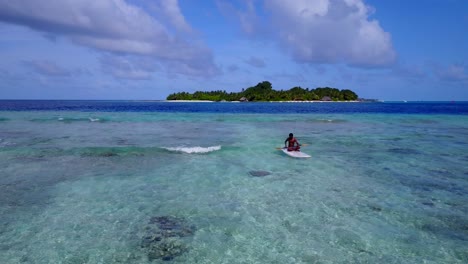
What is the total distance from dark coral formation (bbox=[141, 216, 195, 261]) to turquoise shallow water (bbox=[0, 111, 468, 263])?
6 centimetres

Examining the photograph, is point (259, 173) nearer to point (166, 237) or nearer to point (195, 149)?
point (195, 149)

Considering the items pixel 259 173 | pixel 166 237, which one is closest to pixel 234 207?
pixel 166 237

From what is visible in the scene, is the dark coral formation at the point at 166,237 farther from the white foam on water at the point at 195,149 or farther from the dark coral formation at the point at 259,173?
the white foam on water at the point at 195,149

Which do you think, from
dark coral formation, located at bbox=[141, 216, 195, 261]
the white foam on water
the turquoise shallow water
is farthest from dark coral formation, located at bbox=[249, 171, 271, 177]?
the white foam on water

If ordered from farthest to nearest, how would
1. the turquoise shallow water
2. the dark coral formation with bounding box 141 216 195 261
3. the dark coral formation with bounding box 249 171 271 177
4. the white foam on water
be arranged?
1. the white foam on water
2. the dark coral formation with bounding box 249 171 271 177
3. the turquoise shallow water
4. the dark coral formation with bounding box 141 216 195 261

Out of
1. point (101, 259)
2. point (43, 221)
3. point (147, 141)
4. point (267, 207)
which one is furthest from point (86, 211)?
point (147, 141)

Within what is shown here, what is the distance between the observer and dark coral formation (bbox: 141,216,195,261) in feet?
26.0

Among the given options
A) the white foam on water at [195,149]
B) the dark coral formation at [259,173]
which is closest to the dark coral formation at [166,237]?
the dark coral formation at [259,173]

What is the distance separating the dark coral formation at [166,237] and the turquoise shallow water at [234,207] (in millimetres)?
59

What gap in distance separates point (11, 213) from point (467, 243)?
14.2 metres

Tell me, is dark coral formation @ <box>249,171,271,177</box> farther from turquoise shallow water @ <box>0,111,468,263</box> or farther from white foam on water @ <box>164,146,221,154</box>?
white foam on water @ <box>164,146,221,154</box>

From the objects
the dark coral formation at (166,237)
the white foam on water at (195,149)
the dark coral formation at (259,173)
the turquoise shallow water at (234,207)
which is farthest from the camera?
the white foam on water at (195,149)

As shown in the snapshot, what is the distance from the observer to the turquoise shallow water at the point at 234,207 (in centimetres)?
816

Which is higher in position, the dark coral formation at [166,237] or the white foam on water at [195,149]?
the white foam on water at [195,149]
